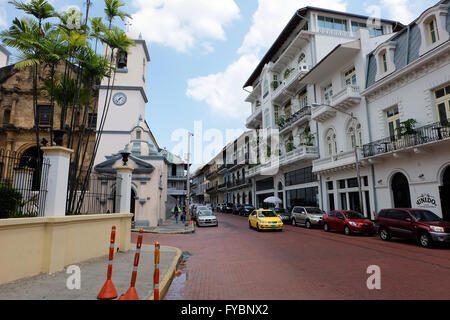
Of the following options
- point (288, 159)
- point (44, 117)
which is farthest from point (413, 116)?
point (44, 117)

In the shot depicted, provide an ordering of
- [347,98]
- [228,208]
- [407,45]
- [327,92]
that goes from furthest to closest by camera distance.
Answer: [228,208] → [327,92] → [347,98] → [407,45]

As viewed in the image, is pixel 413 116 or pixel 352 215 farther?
pixel 352 215

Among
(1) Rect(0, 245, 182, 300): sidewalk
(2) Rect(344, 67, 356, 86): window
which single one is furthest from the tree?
(2) Rect(344, 67, 356, 86): window

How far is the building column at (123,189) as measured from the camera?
34.9 ft

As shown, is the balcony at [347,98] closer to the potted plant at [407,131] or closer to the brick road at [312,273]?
the potted plant at [407,131]

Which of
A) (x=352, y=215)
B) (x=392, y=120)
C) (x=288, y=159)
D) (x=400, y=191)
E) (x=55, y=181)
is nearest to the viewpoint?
(x=55, y=181)

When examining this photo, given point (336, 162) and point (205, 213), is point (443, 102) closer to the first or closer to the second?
point (336, 162)

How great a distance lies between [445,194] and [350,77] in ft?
38.7

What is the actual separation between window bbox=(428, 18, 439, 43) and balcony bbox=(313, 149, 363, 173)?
794cm

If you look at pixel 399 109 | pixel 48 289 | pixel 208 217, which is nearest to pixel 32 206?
pixel 48 289

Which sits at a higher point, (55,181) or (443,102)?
(443,102)

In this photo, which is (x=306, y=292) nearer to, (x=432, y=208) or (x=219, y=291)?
(x=219, y=291)

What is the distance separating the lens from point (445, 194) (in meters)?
15.0
